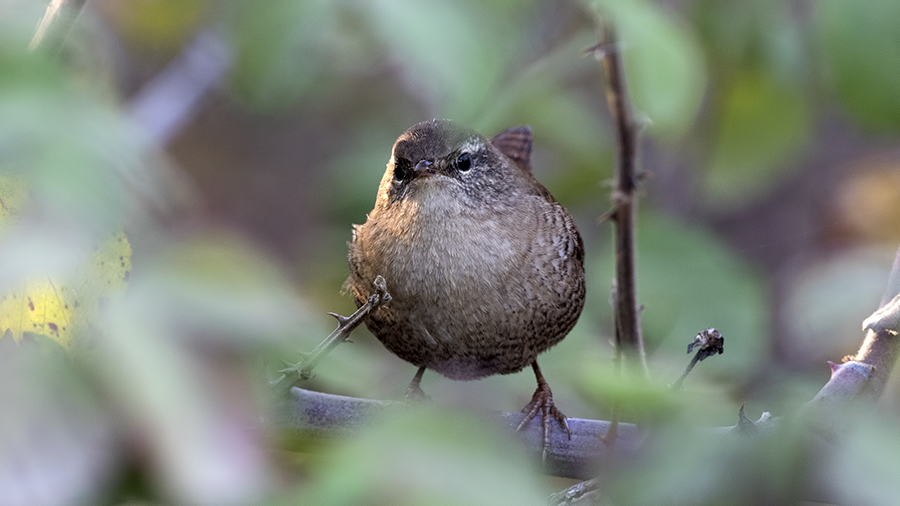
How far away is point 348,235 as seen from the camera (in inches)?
103

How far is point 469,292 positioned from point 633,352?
373 millimetres

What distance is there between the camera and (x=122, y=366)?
0.57 metres

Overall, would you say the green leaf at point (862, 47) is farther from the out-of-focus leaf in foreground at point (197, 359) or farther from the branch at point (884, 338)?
the out-of-focus leaf in foreground at point (197, 359)

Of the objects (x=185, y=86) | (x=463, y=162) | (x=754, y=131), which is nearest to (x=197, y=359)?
(x=463, y=162)

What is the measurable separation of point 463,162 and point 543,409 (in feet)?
1.95

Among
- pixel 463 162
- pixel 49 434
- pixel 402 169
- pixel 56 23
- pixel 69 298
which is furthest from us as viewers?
pixel 463 162

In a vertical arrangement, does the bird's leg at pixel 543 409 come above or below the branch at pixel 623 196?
below

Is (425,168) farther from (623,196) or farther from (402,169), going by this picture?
(623,196)

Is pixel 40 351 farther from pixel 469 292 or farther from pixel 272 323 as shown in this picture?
pixel 469 292

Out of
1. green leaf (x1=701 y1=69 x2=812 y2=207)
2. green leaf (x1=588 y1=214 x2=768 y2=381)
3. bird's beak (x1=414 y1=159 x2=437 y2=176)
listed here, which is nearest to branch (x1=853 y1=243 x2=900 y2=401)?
green leaf (x1=588 y1=214 x2=768 y2=381)

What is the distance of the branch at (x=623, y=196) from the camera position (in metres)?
1.77

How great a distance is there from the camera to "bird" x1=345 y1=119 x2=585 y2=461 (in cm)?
194

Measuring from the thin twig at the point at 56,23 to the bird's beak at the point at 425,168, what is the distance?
889mm

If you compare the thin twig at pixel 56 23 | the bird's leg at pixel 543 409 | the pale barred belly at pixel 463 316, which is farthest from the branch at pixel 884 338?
the thin twig at pixel 56 23
